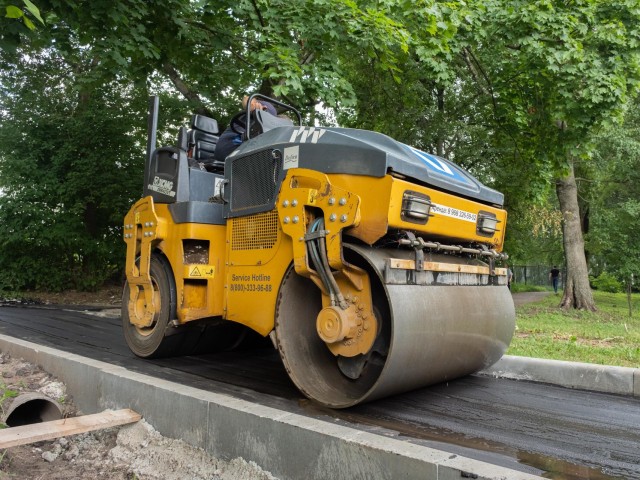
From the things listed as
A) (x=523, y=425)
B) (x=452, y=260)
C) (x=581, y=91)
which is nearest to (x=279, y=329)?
(x=452, y=260)

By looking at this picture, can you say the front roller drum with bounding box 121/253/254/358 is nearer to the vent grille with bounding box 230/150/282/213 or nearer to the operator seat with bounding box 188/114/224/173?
the vent grille with bounding box 230/150/282/213

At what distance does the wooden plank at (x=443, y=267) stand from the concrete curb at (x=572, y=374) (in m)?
0.91

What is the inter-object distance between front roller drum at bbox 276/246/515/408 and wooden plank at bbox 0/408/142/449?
3.93 ft

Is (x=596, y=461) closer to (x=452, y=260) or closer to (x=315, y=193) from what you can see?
(x=452, y=260)

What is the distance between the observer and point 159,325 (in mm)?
5234

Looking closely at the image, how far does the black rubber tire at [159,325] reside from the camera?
5086 mm

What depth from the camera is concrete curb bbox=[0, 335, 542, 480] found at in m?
2.55

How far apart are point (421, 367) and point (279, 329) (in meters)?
1.05

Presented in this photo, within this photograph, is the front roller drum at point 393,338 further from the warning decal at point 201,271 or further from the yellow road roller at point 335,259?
the warning decal at point 201,271

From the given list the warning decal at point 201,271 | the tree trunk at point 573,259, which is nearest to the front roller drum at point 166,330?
the warning decal at point 201,271

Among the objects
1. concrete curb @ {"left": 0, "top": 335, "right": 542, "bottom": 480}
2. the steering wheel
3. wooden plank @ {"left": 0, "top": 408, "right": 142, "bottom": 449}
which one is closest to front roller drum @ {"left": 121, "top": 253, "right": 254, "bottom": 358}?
concrete curb @ {"left": 0, "top": 335, "right": 542, "bottom": 480}

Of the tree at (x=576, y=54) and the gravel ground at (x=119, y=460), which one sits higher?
the tree at (x=576, y=54)

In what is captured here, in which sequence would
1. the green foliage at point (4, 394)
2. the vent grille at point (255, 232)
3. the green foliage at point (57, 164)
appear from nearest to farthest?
the green foliage at point (4, 394) < the vent grille at point (255, 232) < the green foliage at point (57, 164)

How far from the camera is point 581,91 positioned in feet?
31.0
